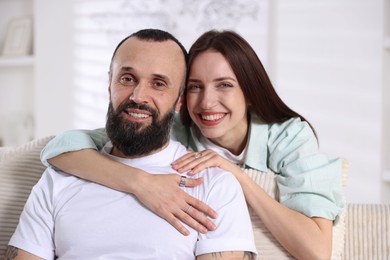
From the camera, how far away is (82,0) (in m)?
4.11

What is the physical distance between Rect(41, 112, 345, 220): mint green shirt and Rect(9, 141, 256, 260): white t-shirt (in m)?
0.16

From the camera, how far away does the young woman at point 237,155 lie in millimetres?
1527

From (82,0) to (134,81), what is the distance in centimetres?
268

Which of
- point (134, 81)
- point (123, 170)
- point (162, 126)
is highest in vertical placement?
point (134, 81)

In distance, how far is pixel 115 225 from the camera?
149 centimetres

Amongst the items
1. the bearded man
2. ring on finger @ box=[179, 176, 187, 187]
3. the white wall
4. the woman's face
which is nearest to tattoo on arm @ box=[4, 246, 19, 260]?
the bearded man

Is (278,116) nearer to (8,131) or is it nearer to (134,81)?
(134,81)

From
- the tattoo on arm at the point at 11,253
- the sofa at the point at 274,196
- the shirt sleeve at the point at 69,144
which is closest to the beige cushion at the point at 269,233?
the sofa at the point at 274,196

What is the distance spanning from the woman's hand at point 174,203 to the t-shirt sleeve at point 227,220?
2 centimetres

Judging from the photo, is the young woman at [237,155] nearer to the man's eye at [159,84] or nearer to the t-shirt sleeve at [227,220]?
the t-shirt sleeve at [227,220]

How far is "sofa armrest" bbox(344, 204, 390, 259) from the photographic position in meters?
1.77

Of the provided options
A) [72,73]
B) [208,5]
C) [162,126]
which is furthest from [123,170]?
[72,73]

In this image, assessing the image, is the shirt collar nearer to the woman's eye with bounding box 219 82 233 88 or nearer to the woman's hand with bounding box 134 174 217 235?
the woman's eye with bounding box 219 82 233 88

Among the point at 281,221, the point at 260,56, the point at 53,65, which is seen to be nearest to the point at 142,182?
the point at 281,221
